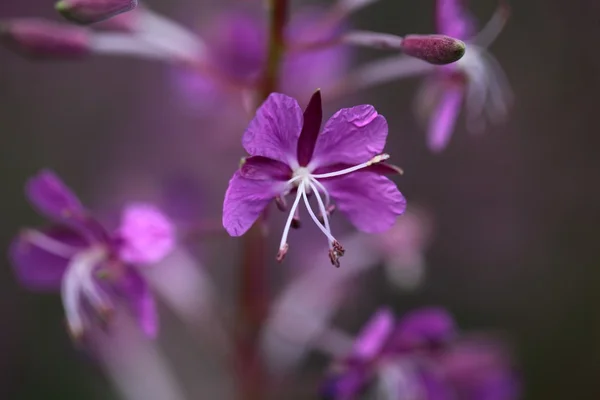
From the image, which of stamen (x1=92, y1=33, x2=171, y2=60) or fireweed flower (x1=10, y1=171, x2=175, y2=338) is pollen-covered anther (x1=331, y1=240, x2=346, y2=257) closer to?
fireweed flower (x1=10, y1=171, x2=175, y2=338)

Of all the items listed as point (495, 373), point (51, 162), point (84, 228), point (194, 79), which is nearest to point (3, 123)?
point (51, 162)

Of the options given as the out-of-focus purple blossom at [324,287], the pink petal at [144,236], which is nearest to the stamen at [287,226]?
the pink petal at [144,236]

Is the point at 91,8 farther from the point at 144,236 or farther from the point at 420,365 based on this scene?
the point at 420,365

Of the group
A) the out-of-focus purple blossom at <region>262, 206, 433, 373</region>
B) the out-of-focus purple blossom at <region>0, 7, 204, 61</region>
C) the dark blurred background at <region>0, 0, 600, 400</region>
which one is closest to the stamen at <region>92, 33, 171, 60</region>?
the out-of-focus purple blossom at <region>0, 7, 204, 61</region>

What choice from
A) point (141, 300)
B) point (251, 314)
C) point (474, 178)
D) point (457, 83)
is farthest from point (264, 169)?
point (474, 178)

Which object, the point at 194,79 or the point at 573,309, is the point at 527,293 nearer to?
the point at 573,309

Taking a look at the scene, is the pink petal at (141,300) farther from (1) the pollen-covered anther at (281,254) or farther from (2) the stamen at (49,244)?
(1) the pollen-covered anther at (281,254)
